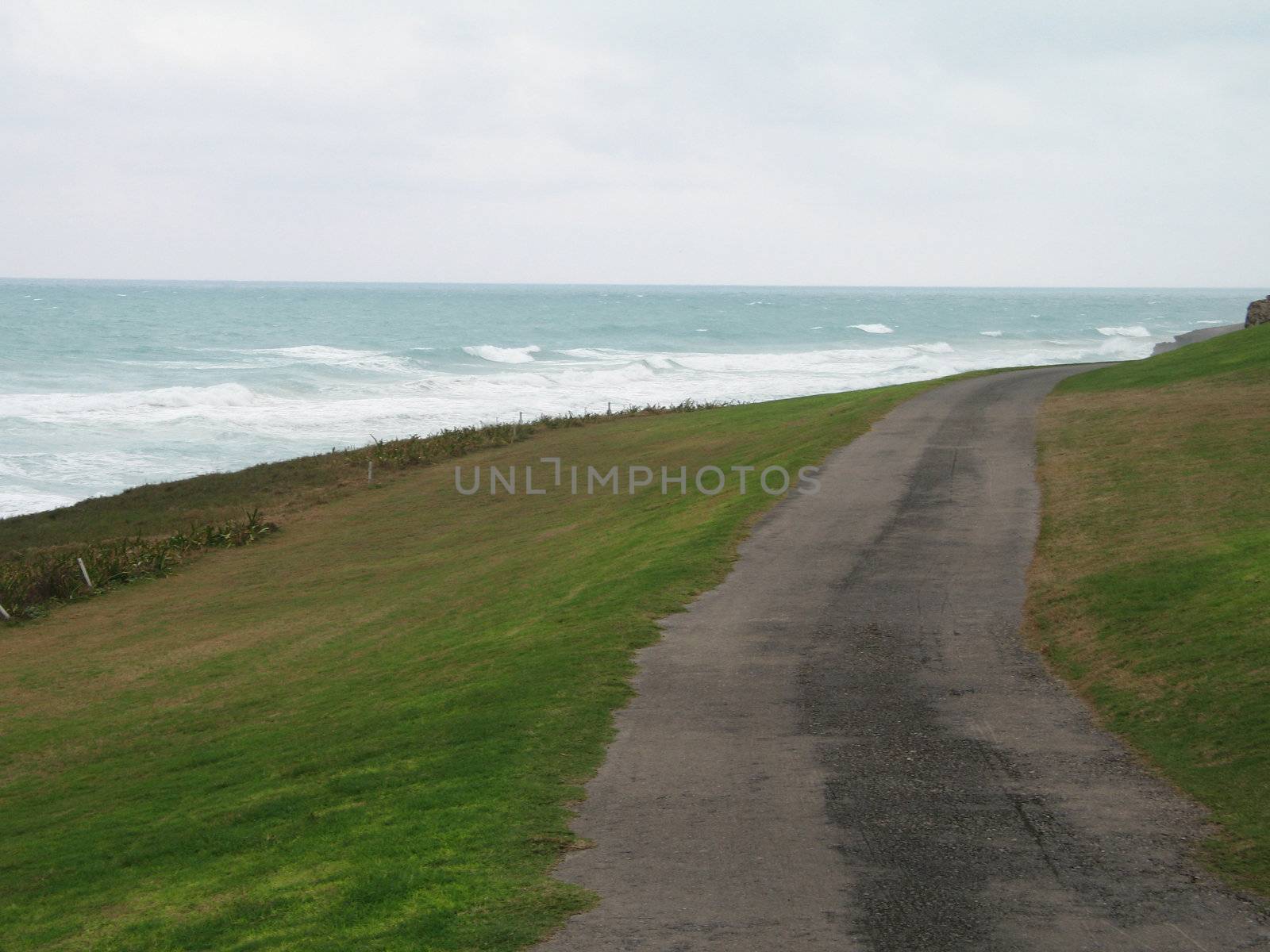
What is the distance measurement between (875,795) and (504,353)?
95.5m

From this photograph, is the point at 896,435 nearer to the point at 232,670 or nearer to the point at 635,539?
the point at 635,539

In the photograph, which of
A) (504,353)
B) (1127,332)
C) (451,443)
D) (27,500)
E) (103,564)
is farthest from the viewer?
(1127,332)

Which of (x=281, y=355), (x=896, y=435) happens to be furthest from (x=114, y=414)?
(x=896, y=435)

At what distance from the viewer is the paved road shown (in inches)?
262

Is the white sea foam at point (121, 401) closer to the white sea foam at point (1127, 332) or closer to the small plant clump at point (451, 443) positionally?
the small plant clump at point (451, 443)

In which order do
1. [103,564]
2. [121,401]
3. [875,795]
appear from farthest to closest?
[121,401] → [103,564] → [875,795]

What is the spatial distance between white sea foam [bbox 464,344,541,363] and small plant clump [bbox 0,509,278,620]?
69001 mm

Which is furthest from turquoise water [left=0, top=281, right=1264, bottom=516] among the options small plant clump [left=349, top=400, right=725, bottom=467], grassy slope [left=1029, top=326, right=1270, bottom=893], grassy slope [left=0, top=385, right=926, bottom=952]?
grassy slope [left=1029, top=326, right=1270, bottom=893]

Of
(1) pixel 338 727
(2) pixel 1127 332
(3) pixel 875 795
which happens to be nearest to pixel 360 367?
(1) pixel 338 727

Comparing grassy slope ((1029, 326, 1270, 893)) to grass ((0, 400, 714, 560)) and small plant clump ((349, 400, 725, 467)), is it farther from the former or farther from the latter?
grass ((0, 400, 714, 560))

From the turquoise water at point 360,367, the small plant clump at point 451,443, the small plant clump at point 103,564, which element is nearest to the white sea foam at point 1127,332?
the turquoise water at point 360,367

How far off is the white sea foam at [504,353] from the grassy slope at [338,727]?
7244cm

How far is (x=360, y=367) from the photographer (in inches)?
3312

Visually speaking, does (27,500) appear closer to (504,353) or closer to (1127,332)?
(504,353)
